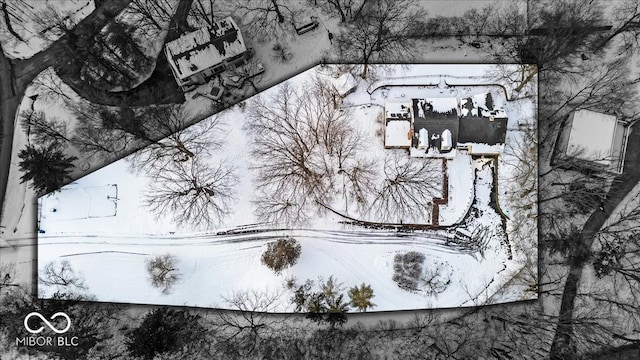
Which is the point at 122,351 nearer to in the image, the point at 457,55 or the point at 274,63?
the point at 274,63

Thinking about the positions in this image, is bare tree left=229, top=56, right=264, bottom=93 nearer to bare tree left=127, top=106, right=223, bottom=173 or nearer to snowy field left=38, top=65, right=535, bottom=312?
bare tree left=127, top=106, right=223, bottom=173

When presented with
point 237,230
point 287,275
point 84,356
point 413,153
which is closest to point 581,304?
point 413,153

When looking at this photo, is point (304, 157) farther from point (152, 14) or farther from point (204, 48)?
point (152, 14)

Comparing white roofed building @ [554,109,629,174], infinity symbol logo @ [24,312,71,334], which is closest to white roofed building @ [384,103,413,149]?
white roofed building @ [554,109,629,174]

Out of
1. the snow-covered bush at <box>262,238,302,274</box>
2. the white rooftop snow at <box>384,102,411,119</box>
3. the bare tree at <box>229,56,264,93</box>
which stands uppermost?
the bare tree at <box>229,56,264,93</box>

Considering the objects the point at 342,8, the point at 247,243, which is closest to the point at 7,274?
the point at 247,243

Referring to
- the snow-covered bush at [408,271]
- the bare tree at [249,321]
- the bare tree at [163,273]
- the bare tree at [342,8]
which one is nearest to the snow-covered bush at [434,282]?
the snow-covered bush at [408,271]
